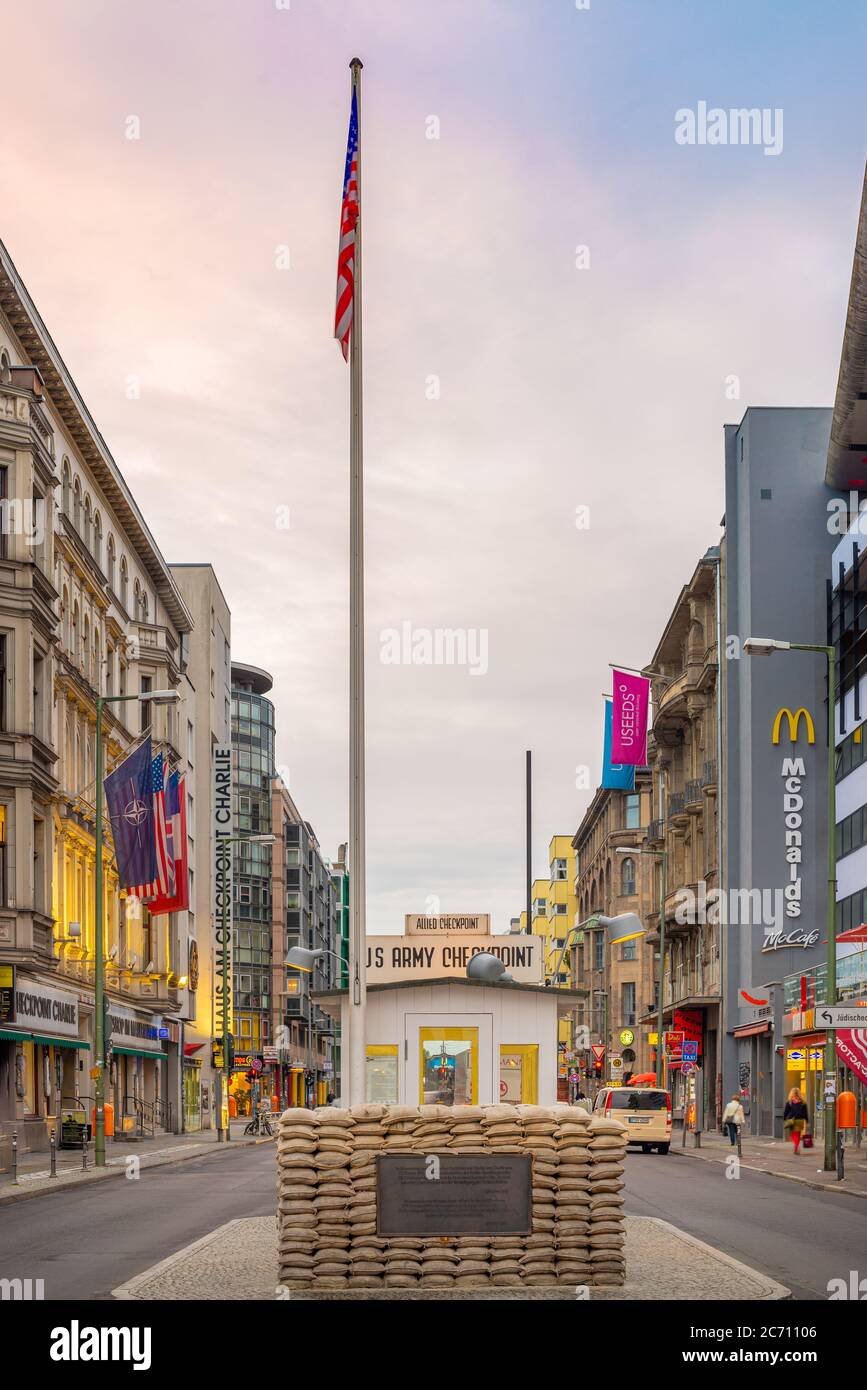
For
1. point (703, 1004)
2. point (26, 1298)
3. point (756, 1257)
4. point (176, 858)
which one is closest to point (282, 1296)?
point (26, 1298)

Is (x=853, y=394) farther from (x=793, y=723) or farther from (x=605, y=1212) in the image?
(x=605, y=1212)

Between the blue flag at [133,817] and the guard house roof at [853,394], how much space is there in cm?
2165

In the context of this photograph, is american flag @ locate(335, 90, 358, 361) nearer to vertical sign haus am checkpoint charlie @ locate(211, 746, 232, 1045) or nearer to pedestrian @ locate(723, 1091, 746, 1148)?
pedestrian @ locate(723, 1091, 746, 1148)

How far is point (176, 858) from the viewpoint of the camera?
51.6 m

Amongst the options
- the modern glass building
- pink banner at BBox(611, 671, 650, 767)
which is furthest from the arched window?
pink banner at BBox(611, 671, 650, 767)

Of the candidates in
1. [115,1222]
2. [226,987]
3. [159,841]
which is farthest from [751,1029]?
[115,1222]

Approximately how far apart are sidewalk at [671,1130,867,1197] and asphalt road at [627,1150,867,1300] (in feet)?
1.75

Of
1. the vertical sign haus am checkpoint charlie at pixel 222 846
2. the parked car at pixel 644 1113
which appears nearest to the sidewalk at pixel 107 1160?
the parked car at pixel 644 1113

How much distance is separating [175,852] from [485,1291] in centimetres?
3812

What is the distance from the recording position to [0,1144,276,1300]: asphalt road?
56.4 ft

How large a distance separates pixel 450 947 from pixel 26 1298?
27.6ft

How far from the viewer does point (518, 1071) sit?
21.3 metres

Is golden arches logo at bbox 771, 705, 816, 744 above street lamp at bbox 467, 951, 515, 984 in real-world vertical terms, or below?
above

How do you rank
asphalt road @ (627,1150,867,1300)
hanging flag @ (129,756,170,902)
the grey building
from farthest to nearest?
the grey building < hanging flag @ (129,756,170,902) < asphalt road @ (627,1150,867,1300)
